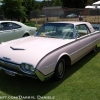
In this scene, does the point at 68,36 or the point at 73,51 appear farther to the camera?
the point at 68,36

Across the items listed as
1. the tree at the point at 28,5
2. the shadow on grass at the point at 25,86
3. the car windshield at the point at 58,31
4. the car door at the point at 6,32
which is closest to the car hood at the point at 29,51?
the car windshield at the point at 58,31

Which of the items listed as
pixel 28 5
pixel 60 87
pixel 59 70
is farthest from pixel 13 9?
pixel 60 87

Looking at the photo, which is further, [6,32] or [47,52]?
[6,32]

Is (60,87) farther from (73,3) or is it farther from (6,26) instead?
(73,3)

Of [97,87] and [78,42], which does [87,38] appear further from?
[97,87]

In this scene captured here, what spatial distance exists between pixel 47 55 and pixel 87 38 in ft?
7.88

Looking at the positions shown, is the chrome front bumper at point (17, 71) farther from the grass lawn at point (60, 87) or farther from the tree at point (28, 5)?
the tree at point (28, 5)

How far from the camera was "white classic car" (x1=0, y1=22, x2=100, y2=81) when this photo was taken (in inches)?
139

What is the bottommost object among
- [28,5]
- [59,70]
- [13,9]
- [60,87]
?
[60,87]

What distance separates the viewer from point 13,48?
Answer: 4109 millimetres

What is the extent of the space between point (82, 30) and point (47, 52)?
→ 96.1 inches

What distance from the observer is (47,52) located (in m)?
3.77

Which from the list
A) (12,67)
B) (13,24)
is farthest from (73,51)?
(13,24)

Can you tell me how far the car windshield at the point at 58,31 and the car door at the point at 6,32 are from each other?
2.33 meters
